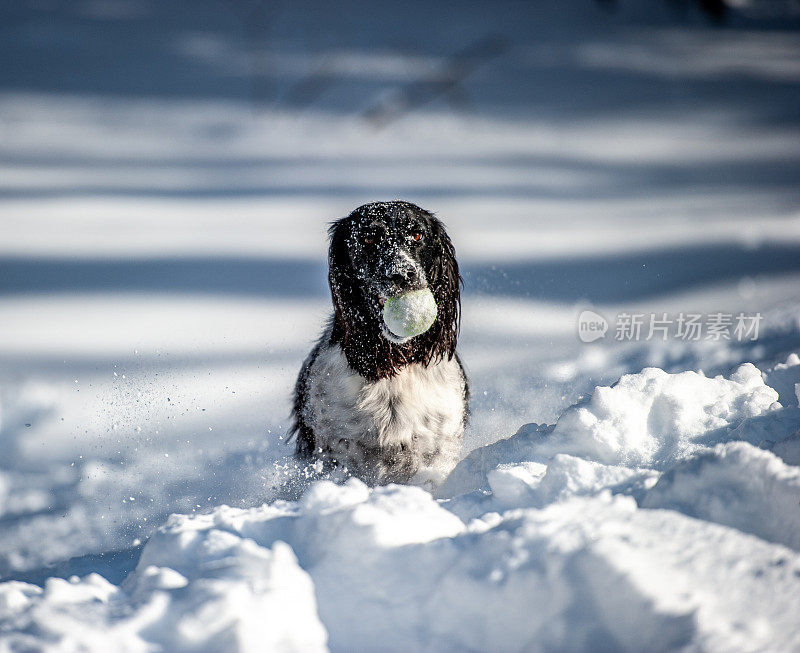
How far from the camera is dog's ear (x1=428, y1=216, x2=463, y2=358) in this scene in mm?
3168

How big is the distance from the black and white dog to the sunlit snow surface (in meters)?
0.40

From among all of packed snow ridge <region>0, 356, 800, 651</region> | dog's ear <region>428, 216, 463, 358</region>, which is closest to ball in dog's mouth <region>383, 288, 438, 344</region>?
dog's ear <region>428, 216, 463, 358</region>

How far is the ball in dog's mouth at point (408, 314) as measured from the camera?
292 cm

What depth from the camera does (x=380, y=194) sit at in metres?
6.77

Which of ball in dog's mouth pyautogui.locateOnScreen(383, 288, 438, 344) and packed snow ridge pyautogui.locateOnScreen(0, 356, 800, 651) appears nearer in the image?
packed snow ridge pyautogui.locateOnScreen(0, 356, 800, 651)

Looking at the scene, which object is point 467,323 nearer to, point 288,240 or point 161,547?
point 288,240

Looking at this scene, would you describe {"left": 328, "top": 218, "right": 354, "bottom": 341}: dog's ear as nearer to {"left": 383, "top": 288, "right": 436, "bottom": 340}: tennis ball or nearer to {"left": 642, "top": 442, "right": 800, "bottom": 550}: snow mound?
{"left": 383, "top": 288, "right": 436, "bottom": 340}: tennis ball

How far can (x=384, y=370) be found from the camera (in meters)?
3.21

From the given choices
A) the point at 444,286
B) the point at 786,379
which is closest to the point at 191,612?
the point at 444,286
